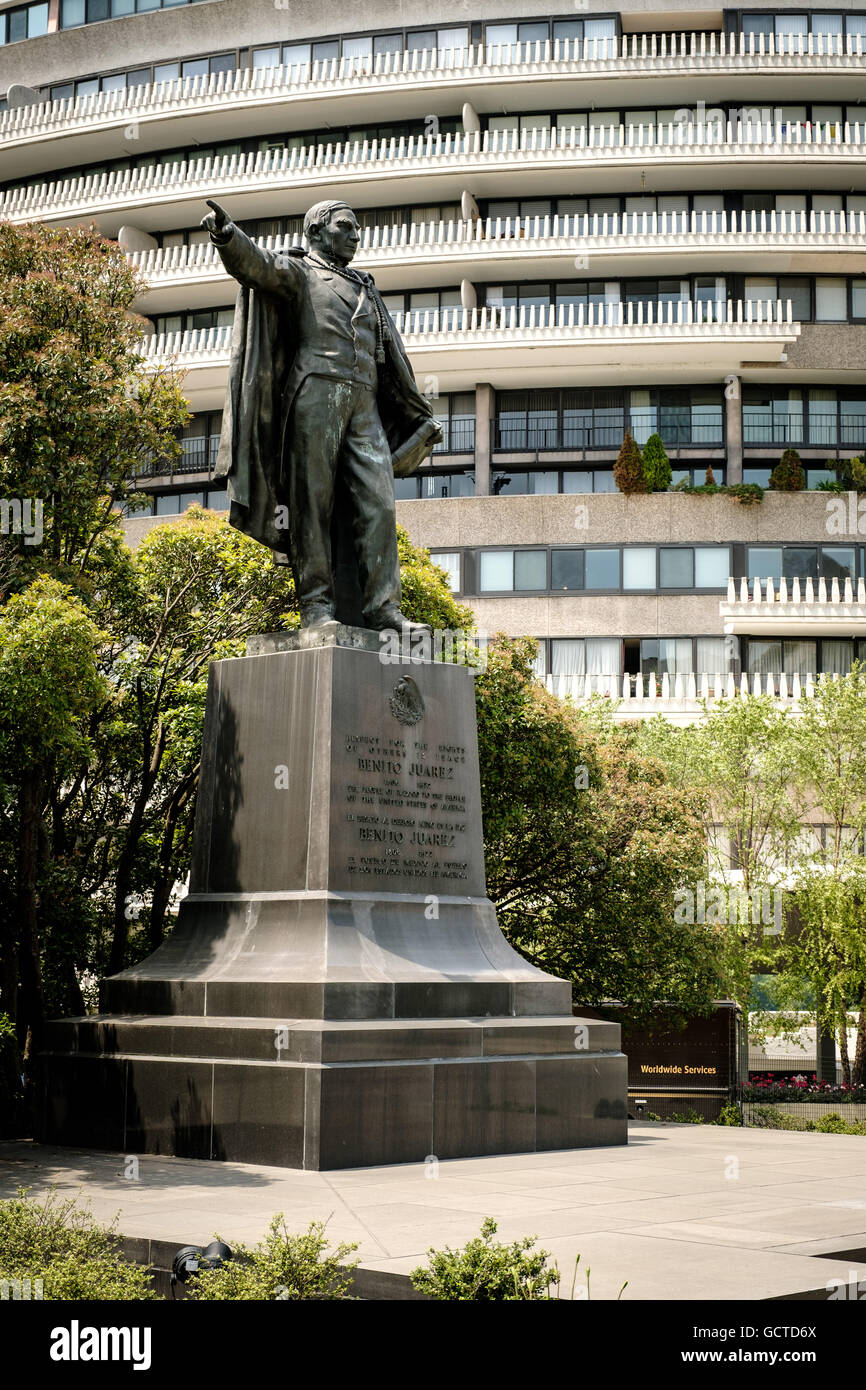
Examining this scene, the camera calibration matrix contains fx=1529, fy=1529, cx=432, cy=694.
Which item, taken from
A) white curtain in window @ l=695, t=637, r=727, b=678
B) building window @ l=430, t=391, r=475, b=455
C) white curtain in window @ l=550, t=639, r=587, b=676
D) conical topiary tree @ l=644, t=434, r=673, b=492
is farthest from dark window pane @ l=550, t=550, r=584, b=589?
building window @ l=430, t=391, r=475, b=455

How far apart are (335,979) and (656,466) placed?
39.9 m

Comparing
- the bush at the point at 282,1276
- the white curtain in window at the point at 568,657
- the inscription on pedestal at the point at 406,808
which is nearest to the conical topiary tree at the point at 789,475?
the white curtain in window at the point at 568,657

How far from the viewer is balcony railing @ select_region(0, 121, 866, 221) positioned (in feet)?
162

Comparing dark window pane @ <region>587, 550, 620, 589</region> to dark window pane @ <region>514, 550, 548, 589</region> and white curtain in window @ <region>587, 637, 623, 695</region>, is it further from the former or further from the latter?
white curtain in window @ <region>587, 637, 623, 695</region>

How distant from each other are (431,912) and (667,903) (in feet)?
37.4

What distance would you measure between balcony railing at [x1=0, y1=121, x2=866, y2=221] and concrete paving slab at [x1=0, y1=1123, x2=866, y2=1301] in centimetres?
4315

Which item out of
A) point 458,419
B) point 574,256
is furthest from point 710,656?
point 574,256

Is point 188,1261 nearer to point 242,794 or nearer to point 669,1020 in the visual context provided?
point 242,794

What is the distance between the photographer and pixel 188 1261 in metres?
5.91

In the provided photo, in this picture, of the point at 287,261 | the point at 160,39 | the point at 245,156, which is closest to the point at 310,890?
the point at 287,261

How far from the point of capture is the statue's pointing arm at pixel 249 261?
1086 cm

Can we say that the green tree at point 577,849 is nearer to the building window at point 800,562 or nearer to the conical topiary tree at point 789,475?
the building window at point 800,562

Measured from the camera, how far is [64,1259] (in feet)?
19.1

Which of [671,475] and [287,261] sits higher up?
[671,475]
